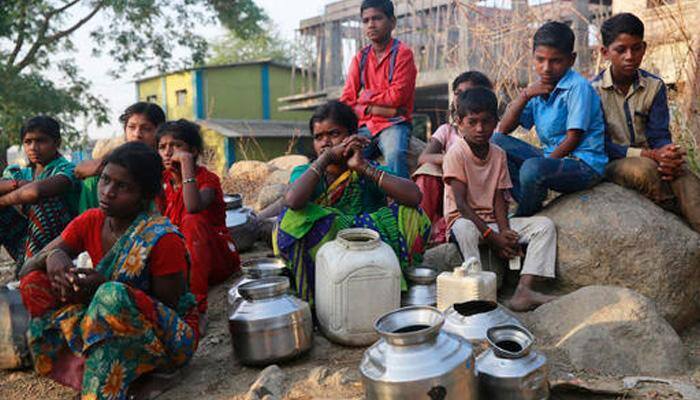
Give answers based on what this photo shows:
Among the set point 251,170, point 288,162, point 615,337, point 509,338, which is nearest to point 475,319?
point 509,338

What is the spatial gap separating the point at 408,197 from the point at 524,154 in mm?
1050

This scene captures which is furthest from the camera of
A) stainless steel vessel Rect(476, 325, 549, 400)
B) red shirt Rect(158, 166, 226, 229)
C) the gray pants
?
red shirt Rect(158, 166, 226, 229)

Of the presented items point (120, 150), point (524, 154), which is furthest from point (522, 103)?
point (120, 150)

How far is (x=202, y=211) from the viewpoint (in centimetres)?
348

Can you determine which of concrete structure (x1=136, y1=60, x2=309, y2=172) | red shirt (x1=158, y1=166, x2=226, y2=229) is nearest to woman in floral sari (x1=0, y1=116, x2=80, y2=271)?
red shirt (x1=158, y1=166, x2=226, y2=229)

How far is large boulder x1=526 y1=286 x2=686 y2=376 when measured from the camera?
8.59 ft

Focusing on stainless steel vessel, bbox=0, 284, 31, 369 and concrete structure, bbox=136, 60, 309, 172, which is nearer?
stainless steel vessel, bbox=0, 284, 31, 369

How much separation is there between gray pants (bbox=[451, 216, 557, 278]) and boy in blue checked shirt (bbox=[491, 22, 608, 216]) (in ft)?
0.76

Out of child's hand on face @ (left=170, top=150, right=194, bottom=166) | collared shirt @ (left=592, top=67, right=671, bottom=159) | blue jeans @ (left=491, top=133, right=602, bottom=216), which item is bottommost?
blue jeans @ (left=491, top=133, right=602, bottom=216)

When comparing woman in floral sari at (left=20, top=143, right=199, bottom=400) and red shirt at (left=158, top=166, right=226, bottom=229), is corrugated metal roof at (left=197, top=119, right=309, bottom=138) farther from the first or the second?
woman in floral sari at (left=20, top=143, right=199, bottom=400)

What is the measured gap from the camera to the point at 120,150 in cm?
253

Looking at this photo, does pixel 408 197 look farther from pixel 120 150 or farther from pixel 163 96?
pixel 163 96

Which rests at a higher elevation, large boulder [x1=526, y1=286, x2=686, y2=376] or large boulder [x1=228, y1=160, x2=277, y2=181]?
large boulder [x1=228, y1=160, x2=277, y2=181]

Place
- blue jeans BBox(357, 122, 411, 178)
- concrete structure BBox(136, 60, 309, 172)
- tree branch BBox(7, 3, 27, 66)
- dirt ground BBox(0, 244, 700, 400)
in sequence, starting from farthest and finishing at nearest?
concrete structure BBox(136, 60, 309, 172) → tree branch BBox(7, 3, 27, 66) → blue jeans BBox(357, 122, 411, 178) → dirt ground BBox(0, 244, 700, 400)
